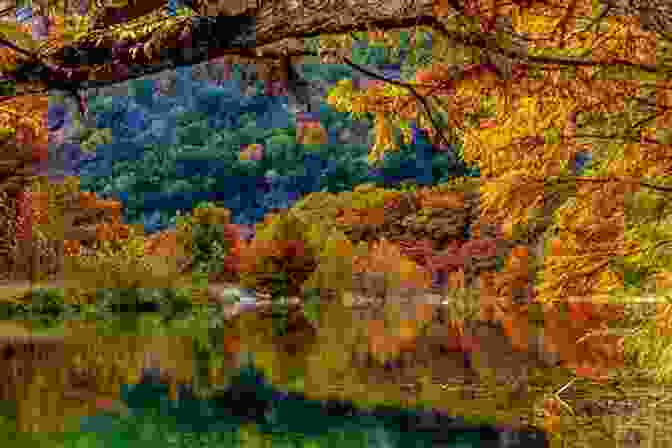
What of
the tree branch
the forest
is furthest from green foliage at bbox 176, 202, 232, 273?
the tree branch

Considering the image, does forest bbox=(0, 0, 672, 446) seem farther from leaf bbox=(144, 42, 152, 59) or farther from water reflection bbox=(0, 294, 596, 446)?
water reflection bbox=(0, 294, 596, 446)

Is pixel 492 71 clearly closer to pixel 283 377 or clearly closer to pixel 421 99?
pixel 421 99

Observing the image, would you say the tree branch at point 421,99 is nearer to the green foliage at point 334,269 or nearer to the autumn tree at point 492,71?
the autumn tree at point 492,71

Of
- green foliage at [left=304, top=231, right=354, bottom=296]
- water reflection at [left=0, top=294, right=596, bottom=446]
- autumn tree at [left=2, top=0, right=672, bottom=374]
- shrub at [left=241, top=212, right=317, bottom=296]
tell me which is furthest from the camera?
green foliage at [left=304, top=231, right=354, bottom=296]

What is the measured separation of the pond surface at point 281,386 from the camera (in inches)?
320

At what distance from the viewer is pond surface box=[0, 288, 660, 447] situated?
26.6 feet

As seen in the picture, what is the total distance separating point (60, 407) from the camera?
9.28 m

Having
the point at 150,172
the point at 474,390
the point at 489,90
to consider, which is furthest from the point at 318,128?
the point at 489,90

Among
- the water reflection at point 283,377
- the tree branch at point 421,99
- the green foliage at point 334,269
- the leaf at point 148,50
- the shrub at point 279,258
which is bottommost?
the green foliage at point 334,269

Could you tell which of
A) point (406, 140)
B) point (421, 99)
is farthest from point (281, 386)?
point (421, 99)

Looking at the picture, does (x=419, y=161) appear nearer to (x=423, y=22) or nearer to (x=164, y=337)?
(x=164, y=337)

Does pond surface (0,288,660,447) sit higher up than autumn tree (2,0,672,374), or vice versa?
autumn tree (2,0,672,374)

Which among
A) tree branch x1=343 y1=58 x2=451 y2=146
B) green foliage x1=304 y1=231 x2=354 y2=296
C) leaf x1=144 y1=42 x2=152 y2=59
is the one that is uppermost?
leaf x1=144 y1=42 x2=152 y2=59

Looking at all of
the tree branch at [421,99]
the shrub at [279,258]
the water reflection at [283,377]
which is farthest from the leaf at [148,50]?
the shrub at [279,258]
